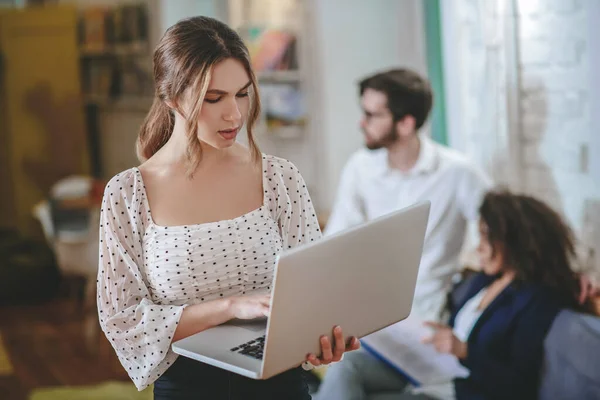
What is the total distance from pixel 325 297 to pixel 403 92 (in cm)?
177

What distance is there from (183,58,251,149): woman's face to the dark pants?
37cm

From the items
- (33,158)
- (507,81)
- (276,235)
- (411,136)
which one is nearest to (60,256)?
(33,158)

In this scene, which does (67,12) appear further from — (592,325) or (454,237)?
(592,325)

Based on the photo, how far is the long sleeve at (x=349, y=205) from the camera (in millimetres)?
3027

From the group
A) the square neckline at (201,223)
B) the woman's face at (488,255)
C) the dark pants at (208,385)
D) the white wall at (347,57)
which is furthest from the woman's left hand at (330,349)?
the white wall at (347,57)

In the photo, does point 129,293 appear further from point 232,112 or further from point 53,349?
point 53,349

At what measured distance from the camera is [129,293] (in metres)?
1.44

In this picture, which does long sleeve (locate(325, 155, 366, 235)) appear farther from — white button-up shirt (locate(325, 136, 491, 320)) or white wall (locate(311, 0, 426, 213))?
white wall (locate(311, 0, 426, 213))

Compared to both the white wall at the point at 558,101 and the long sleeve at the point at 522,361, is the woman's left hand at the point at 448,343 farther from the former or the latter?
the white wall at the point at 558,101

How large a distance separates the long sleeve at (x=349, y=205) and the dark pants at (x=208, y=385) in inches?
62.0

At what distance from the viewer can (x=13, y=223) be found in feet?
21.6

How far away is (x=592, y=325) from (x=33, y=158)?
16.7 feet

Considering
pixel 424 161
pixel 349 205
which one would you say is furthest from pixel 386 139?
pixel 349 205

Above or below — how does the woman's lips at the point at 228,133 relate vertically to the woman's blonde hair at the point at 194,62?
below
